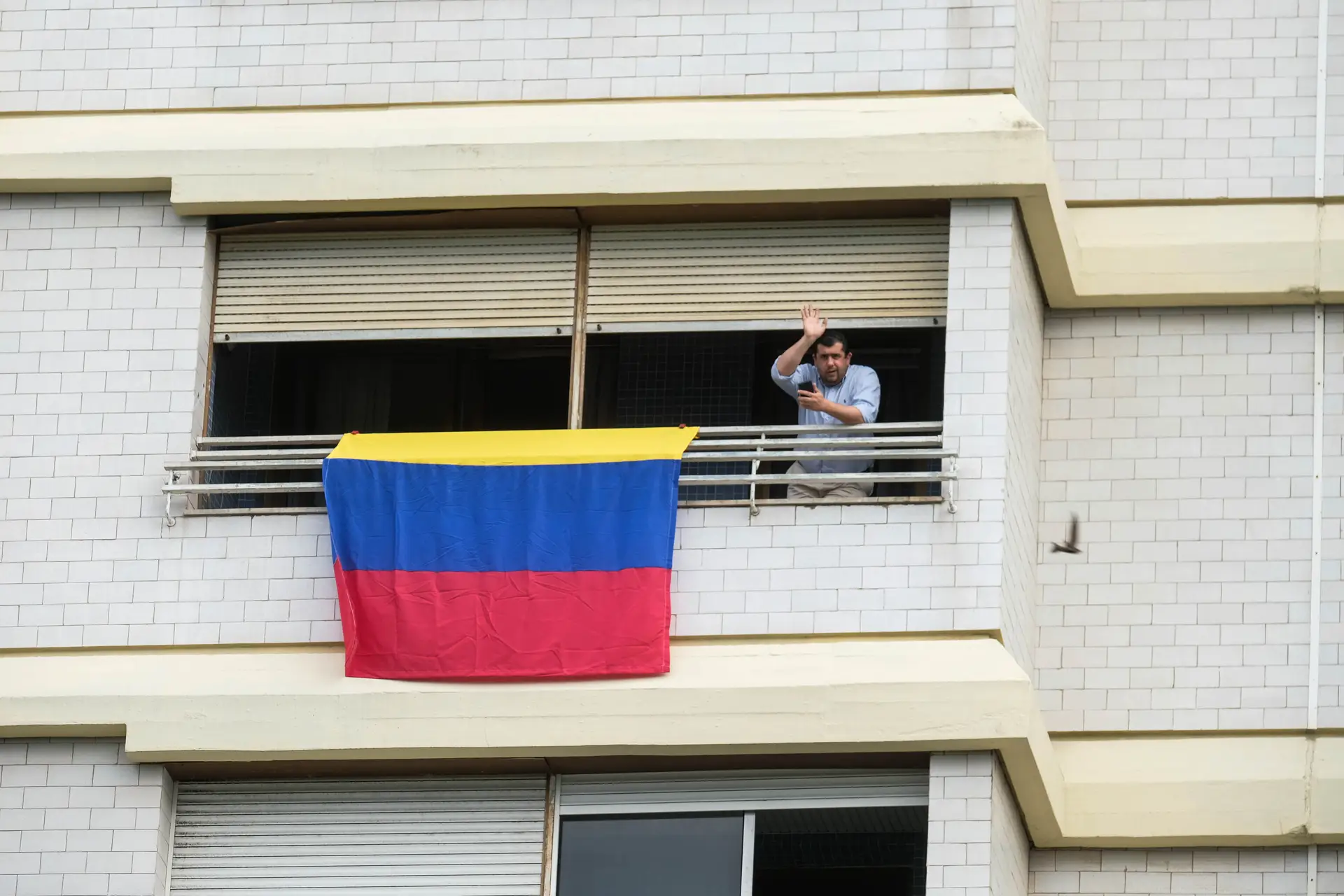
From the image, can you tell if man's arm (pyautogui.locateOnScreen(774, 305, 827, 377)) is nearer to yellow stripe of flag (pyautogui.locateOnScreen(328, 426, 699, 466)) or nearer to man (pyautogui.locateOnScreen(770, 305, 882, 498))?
man (pyautogui.locateOnScreen(770, 305, 882, 498))

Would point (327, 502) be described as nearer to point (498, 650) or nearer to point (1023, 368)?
point (498, 650)

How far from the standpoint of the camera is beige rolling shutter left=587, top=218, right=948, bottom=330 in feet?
56.0

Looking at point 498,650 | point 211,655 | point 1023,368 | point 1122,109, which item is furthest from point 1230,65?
point 211,655

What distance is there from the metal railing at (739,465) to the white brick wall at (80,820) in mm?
1521

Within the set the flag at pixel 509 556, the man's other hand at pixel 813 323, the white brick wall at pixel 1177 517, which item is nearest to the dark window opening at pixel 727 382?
the man's other hand at pixel 813 323

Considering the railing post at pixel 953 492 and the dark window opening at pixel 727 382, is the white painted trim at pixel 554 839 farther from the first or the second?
the railing post at pixel 953 492

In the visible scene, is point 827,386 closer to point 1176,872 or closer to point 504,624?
point 504,624

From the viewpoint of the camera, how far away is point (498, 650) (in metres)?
16.2

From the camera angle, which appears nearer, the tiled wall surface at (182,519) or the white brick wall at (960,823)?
the white brick wall at (960,823)

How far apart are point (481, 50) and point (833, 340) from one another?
115 inches

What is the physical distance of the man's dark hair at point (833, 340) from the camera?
17.0m

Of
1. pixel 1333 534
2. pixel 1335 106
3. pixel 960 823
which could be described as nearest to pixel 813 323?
pixel 960 823

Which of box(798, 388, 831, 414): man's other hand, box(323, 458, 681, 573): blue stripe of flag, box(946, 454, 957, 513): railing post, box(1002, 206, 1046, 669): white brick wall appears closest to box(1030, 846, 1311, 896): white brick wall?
box(1002, 206, 1046, 669): white brick wall

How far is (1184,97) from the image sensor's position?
18469 mm
